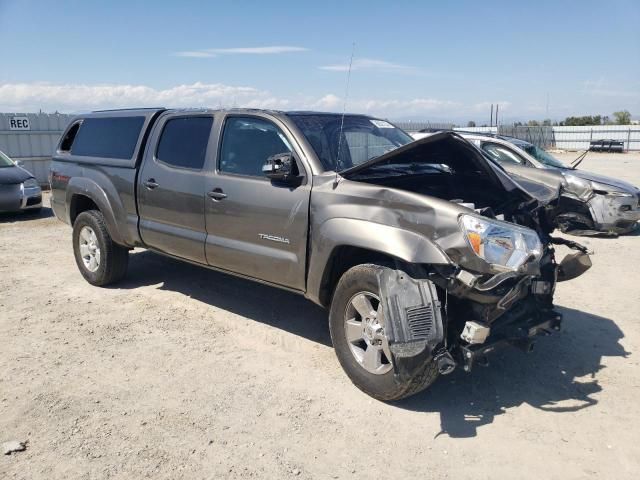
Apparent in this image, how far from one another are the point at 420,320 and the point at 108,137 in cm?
444

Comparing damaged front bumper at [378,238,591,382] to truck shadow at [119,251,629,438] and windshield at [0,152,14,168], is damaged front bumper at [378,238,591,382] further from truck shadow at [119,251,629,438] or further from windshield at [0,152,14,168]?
windshield at [0,152,14,168]

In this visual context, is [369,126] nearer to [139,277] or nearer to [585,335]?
[585,335]

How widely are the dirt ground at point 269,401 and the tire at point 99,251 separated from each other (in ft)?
1.27

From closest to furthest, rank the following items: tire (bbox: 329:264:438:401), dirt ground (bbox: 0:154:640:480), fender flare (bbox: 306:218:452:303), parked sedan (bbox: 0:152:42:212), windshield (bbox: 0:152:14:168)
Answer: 1. dirt ground (bbox: 0:154:640:480)
2. fender flare (bbox: 306:218:452:303)
3. tire (bbox: 329:264:438:401)
4. parked sedan (bbox: 0:152:42:212)
5. windshield (bbox: 0:152:14:168)

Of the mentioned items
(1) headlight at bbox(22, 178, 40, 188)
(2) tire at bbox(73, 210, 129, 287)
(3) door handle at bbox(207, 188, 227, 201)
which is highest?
(3) door handle at bbox(207, 188, 227, 201)

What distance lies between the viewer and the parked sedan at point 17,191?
426 inches

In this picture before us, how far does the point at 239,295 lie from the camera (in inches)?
239

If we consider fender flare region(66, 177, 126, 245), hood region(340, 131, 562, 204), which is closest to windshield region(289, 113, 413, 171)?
hood region(340, 131, 562, 204)

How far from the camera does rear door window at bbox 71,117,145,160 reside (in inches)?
230

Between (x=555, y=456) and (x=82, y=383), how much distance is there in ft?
10.8

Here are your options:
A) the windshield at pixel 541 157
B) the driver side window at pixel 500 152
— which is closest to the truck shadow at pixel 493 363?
the driver side window at pixel 500 152

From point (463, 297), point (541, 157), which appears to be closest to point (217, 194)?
point (463, 297)

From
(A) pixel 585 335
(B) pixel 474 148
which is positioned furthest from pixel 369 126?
(A) pixel 585 335

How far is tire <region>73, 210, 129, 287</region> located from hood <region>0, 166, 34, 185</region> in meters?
5.56
